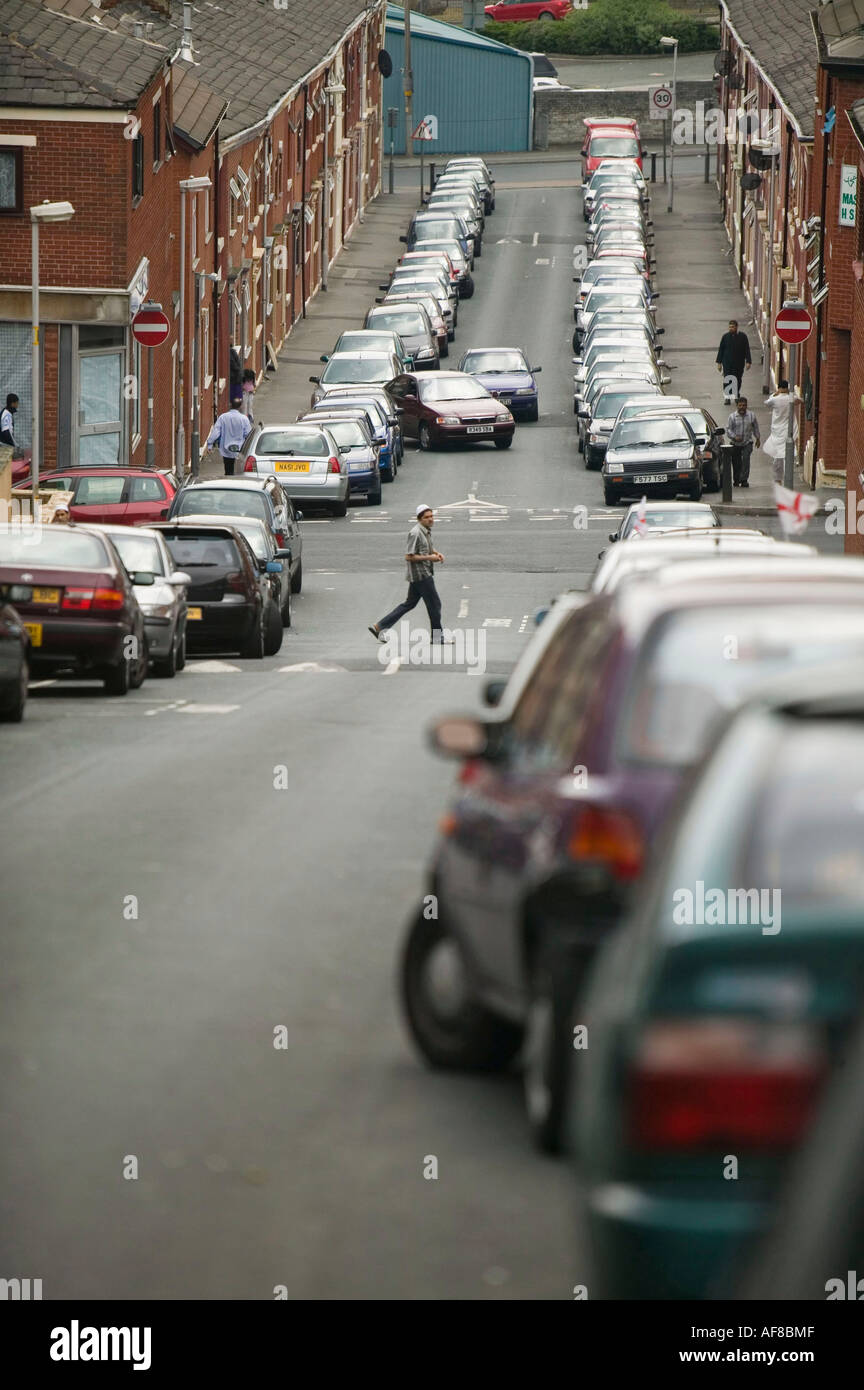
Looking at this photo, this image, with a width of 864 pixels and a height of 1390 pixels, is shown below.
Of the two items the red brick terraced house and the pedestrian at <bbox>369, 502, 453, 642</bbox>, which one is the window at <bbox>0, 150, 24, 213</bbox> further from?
the pedestrian at <bbox>369, 502, 453, 642</bbox>

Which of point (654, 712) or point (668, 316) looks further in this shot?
point (668, 316)

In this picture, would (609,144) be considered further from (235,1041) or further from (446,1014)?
(446,1014)

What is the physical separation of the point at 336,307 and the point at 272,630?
1770 inches

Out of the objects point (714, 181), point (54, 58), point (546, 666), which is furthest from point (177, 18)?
point (546, 666)

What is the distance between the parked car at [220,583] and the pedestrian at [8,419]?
14.1m

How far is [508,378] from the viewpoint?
53.8 m

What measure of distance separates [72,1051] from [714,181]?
86167mm

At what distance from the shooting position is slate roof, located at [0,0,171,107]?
39.8 m

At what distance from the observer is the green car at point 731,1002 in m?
4.05

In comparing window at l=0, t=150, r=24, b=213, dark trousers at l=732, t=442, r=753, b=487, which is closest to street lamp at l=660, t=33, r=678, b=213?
dark trousers at l=732, t=442, r=753, b=487

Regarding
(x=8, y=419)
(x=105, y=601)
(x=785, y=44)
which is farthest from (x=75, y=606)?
(x=785, y=44)

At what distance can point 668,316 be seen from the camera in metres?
66.4

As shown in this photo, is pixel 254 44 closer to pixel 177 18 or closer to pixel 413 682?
pixel 177 18

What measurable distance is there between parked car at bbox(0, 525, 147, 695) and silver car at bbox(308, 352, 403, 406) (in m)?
32.0
